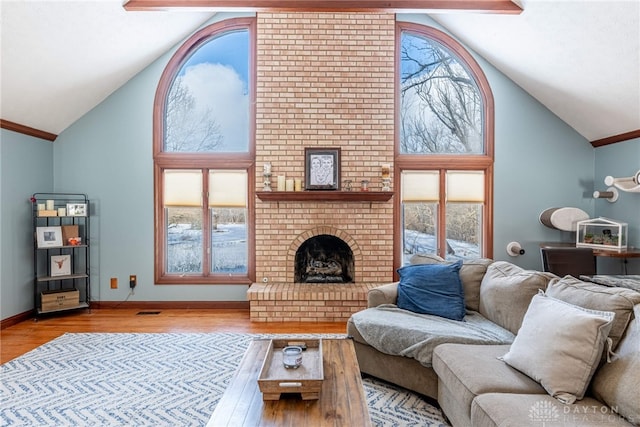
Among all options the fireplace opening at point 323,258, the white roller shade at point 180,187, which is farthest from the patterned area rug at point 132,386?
the white roller shade at point 180,187

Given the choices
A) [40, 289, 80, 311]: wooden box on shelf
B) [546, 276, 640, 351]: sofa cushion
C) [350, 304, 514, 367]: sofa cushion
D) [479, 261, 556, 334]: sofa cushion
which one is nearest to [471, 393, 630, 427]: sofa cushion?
[546, 276, 640, 351]: sofa cushion

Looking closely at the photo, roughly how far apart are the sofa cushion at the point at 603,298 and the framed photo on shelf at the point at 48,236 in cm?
480

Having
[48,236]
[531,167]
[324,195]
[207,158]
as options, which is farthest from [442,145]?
[48,236]

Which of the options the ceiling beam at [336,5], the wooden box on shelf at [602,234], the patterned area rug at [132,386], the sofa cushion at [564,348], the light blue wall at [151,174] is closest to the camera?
the sofa cushion at [564,348]

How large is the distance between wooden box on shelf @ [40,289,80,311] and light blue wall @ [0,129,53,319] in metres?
0.20

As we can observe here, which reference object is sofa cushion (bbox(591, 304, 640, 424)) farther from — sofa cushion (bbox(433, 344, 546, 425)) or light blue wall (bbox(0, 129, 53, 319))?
light blue wall (bbox(0, 129, 53, 319))

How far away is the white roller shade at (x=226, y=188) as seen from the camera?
4660 millimetres

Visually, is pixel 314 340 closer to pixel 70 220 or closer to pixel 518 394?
pixel 518 394

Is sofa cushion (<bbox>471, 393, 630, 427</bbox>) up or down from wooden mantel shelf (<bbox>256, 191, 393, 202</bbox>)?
down

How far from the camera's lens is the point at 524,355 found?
1845mm

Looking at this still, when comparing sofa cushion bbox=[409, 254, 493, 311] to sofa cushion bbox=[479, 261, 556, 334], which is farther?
sofa cushion bbox=[409, 254, 493, 311]

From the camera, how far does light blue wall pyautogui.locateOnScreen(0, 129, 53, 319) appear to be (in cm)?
380

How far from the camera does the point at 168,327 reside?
3902mm

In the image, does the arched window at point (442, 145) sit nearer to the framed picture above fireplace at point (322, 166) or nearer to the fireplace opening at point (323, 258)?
the fireplace opening at point (323, 258)
